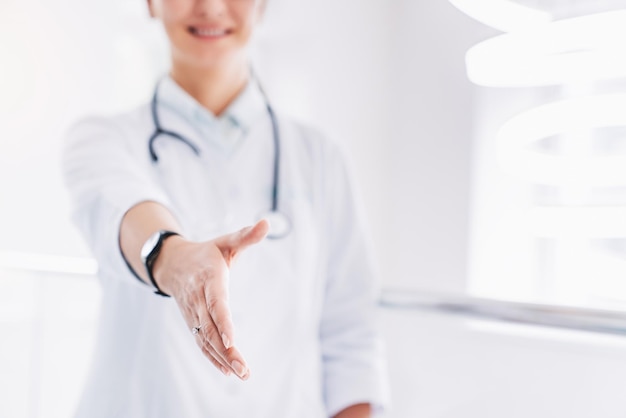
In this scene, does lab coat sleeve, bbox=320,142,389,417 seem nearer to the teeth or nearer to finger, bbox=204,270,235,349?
the teeth

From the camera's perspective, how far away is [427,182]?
3.14 feet

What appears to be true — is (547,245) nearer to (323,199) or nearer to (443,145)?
(443,145)

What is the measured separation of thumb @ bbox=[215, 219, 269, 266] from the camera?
0.37 m

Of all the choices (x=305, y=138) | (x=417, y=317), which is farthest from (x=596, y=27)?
(x=417, y=317)

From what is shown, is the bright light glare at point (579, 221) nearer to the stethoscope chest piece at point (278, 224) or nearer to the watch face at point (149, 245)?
the stethoscope chest piece at point (278, 224)

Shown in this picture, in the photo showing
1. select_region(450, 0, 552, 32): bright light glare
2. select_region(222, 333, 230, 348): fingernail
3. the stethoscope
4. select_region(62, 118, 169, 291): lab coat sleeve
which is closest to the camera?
select_region(222, 333, 230, 348): fingernail

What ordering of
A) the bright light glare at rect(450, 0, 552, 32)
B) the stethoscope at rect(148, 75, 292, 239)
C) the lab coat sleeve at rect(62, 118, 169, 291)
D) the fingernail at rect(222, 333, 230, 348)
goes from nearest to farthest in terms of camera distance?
the fingernail at rect(222, 333, 230, 348) < the lab coat sleeve at rect(62, 118, 169, 291) < the stethoscope at rect(148, 75, 292, 239) < the bright light glare at rect(450, 0, 552, 32)

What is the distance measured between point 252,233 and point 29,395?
35 cm

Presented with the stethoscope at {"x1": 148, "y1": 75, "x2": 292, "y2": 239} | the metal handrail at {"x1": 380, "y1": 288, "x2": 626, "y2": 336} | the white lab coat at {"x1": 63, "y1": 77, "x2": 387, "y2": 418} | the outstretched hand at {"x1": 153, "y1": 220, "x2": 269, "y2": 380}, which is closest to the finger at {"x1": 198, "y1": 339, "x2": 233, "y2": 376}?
the outstretched hand at {"x1": 153, "y1": 220, "x2": 269, "y2": 380}

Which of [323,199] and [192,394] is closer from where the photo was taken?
[192,394]

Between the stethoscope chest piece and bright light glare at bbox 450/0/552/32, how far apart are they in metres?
0.30

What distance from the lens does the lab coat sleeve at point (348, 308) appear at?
26.3 inches

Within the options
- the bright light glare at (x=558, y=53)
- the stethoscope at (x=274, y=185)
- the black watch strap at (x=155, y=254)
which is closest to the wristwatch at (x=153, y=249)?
the black watch strap at (x=155, y=254)

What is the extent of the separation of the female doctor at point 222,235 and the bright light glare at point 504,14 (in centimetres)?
22
